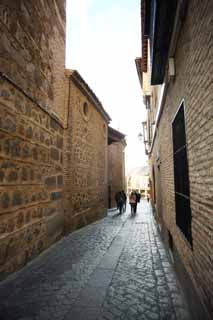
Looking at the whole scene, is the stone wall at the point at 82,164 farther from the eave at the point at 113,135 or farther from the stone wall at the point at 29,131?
the eave at the point at 113,135

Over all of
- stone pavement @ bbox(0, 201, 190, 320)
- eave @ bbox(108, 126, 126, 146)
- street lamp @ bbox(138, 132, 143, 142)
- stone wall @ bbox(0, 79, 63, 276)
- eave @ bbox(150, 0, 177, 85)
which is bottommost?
stone pavement @ bbox(0, 201, 190, 320)

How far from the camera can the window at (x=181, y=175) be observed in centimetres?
277

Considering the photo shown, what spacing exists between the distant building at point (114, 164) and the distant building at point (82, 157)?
16.9 ft

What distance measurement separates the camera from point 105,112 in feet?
38.6

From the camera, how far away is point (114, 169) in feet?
59.5

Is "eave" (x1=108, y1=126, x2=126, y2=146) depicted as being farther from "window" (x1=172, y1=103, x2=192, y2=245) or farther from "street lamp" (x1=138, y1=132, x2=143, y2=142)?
"window" (x1=172, y1=103, x2=192, y2=245)

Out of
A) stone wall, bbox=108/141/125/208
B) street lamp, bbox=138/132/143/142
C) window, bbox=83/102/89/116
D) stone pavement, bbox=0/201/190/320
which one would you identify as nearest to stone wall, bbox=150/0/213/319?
stone pavement, bbox=0/201/190/320

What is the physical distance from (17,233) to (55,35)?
216 inches

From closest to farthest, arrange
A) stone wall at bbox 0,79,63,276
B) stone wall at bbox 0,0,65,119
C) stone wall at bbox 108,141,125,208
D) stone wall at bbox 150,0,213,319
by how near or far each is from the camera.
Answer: stone wall at bbox 150,0,213,319 → stone wall at bbox 0,79,63,276 → stone wall at bbox 0,0,65,119 → stone wall at bbox 108,141,125,208

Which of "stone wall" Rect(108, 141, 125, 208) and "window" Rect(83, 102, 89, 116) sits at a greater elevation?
"window" Rect(83, 102, 89, 116)

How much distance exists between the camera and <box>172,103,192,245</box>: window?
2768 mm

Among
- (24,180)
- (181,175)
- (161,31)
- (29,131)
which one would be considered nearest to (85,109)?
(29,131)

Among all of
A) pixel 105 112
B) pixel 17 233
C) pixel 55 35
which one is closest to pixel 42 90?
pixel 55 35

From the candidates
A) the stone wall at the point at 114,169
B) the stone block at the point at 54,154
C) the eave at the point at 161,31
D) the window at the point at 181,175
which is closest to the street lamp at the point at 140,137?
the stone wall at the point at 114,169
